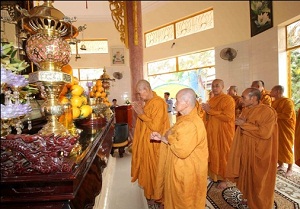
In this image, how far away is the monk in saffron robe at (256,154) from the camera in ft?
8.09

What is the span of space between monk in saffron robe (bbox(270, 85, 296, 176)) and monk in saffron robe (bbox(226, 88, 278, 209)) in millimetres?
1752

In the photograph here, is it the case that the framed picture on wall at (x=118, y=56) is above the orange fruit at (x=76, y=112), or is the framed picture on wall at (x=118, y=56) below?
Answer: above

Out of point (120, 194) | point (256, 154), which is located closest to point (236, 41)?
point (256, 154)

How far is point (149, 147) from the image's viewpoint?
2.93m

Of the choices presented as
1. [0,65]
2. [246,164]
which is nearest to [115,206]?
[246,164]

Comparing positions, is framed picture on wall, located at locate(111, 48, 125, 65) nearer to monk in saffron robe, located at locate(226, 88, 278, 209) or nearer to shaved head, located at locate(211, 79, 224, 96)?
shaved head, located at locate(211, 79, 224, 96)

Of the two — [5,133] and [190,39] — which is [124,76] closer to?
[190,39]

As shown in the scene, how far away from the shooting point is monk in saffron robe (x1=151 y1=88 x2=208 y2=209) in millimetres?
1897

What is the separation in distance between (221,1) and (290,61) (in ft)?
13.0

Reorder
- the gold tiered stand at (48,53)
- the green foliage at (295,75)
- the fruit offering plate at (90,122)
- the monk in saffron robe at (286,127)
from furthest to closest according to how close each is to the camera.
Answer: the green foliage at (295,75) → the monk in saffron robe at (286,127) → the fruit offering plate at (90,122) → the gold tiered stand at (48,53)

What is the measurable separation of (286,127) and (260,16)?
3.83m

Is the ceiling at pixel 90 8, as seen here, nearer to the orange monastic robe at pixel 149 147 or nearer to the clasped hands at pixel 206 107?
the clasped hands at pixel 206 107

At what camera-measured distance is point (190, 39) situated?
857 centimetres

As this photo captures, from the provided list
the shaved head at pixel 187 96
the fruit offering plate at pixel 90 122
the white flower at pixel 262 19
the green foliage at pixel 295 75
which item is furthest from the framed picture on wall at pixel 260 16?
the fruit offering plate at pixel 90 122
